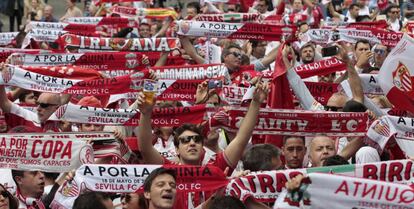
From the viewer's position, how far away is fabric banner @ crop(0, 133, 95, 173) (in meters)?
9.46

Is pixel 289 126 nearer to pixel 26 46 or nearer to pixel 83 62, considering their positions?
pixel 83 62

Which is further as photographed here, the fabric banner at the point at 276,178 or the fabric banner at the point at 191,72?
the fabric banner at the point at 191,72

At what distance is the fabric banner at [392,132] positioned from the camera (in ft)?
32.1

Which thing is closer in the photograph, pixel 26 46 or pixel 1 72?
pixel 1 72

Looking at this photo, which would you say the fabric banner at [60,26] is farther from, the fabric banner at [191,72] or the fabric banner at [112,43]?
the fabric banner at [191,72]

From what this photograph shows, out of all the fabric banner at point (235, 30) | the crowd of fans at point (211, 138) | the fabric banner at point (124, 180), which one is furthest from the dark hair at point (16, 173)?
the fabric banner at point (235, 30)

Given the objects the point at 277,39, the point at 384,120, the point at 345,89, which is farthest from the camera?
the point at 277,39

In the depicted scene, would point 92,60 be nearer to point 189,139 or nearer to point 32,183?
point 32,183

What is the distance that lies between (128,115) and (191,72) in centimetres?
175

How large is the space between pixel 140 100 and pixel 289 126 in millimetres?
1764

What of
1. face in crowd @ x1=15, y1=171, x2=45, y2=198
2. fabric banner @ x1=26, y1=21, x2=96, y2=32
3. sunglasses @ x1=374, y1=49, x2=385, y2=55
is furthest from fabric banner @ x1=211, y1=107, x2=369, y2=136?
fabric banner @ x1=26, y1=21, x2=96, y2=32

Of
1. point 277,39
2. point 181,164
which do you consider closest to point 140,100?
point 181,164

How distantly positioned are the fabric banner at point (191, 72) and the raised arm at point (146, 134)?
11.7 ft

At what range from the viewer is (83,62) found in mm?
14070
